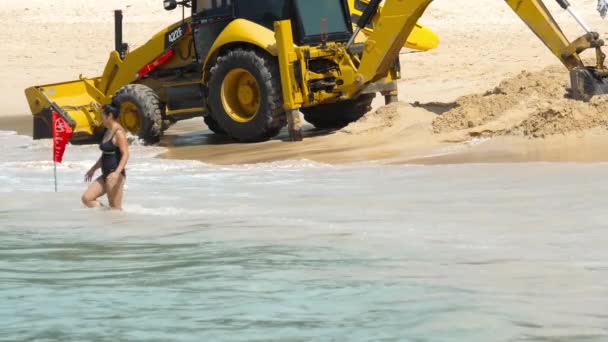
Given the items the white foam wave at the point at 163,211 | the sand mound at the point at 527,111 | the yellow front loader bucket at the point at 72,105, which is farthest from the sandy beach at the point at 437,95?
the white foam wave at the point at 163,211

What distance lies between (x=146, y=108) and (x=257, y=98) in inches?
66.9

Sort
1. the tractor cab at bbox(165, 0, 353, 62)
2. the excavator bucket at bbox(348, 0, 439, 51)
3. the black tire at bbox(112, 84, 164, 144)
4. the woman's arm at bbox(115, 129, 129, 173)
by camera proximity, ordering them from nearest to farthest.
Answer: the woman's arm at bbox(115, 129, 129, 173), the tractor cab at bbox(165, 0, 353, 62), the excavator bucket at bbox(348, 0, 439, 51), the black tire at bbox(112, 84, 164, 144)

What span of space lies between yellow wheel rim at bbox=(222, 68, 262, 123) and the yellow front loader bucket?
2356mm

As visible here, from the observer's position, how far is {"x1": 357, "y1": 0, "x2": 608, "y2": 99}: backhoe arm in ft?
46.9

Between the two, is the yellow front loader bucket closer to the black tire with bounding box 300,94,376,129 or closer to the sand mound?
the black tire with bounding box 300,94,376,129

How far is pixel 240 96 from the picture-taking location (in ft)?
56.6

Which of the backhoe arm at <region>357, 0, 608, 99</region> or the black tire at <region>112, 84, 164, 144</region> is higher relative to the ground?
the backhoe arm at <region>357, 0, 608, 99</region>

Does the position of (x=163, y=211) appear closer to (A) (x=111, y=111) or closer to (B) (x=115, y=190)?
(B) (x=115, y=190)

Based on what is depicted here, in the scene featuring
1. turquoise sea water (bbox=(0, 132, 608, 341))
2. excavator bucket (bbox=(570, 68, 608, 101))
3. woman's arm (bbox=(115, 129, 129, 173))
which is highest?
excavator bucket (bbox=(570, 68, 608, 101))

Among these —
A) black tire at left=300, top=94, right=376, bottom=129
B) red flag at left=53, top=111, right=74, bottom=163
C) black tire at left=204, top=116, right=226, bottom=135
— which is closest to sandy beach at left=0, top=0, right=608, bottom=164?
black tire at left=204, top=116, right=226, bottom=135

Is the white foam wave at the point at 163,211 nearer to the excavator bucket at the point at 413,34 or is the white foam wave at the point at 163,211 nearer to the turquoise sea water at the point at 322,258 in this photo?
the turquoise sea water at the point at 322,258

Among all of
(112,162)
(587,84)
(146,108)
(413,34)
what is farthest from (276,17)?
(112,162)

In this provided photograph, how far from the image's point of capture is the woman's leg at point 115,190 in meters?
10.8

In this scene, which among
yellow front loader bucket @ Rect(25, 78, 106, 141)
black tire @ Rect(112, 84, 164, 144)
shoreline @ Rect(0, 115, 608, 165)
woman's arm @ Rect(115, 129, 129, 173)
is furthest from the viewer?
yellow front loader bucket @ Rect(25, 78, 106, 141)
